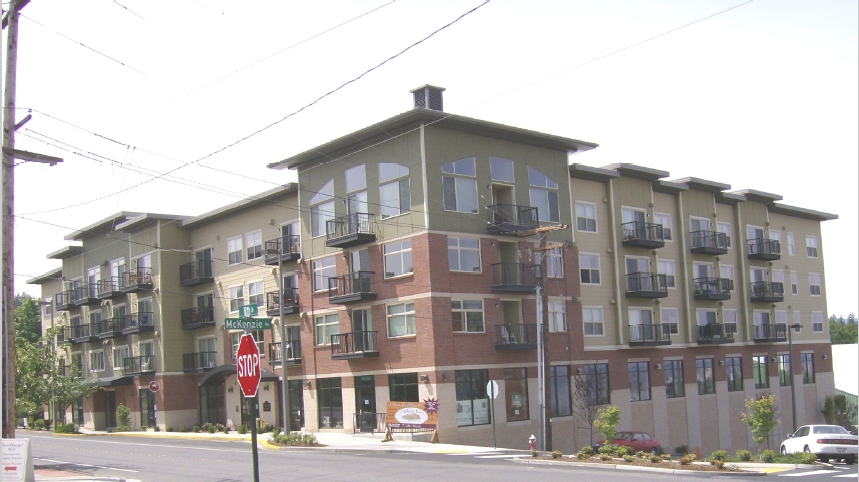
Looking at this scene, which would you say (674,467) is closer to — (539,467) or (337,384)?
(539,467)

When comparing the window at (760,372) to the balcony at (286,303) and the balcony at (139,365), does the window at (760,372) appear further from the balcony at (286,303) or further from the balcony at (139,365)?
the balcony at (139,365)

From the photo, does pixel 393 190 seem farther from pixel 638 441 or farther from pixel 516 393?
pixel 638 441

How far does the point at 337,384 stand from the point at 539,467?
20325 mm

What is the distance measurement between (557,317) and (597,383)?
4363 mm

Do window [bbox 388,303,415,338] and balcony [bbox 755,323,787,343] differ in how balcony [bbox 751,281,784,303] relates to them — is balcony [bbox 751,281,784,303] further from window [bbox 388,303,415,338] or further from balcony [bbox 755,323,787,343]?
window [bbox 388,303,415,338]

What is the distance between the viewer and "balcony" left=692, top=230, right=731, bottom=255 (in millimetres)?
54456

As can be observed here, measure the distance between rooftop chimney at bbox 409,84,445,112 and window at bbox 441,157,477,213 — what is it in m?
3.04

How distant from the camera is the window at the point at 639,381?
5003 cm

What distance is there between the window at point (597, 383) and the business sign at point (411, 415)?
10257 mm

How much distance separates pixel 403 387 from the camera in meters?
41.1

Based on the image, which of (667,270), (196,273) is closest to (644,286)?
(667,270)

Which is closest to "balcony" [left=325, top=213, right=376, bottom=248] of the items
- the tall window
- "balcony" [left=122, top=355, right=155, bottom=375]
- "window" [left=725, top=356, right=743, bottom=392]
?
the tall window

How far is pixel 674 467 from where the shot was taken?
25297 millimetres

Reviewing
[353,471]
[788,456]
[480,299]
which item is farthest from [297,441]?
[788,456]
